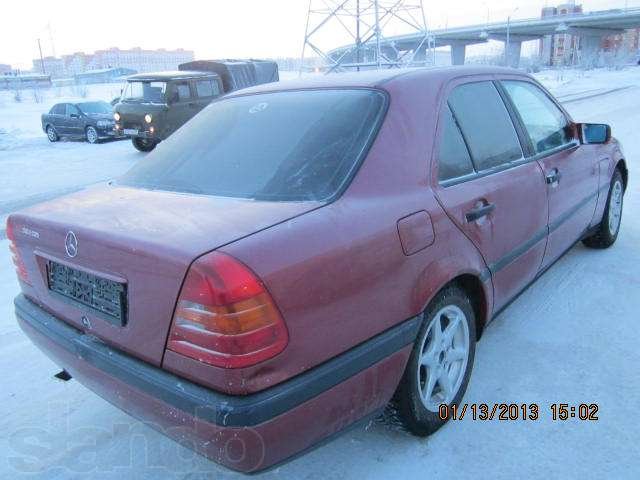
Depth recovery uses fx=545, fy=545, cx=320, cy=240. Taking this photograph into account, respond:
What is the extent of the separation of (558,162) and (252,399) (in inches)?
101

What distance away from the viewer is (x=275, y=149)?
92.7 inches

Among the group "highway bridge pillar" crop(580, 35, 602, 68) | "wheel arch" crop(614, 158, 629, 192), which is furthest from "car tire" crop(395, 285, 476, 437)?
"highway bridge pillar" crop(580, 35, 602, 68)

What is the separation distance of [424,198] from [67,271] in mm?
1455

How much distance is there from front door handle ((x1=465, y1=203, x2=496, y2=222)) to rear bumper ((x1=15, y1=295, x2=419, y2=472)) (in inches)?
23.4

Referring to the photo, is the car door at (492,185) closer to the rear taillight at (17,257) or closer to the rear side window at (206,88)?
the rear taillight at (17,257)

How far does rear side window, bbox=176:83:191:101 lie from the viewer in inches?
537

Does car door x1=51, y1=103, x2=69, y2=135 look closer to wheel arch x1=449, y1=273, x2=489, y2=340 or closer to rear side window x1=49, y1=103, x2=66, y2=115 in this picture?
rear side window x1=49, y1=103, x2=66, y2=115

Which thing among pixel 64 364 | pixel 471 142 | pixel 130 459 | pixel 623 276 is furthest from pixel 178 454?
pixel 623 276

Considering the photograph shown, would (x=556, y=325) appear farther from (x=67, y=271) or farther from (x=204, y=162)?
(x=67, y=271)

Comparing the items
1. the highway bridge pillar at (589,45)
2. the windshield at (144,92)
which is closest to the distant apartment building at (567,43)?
the highway bridge pillar at (589,45)

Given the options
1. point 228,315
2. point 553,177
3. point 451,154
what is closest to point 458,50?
point 553,177

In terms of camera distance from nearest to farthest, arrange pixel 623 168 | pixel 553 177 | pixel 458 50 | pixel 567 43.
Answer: pixel 553 177
pixel 623 168
pixel 458 50
pixel 567 43

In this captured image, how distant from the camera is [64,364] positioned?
2.25 meters
